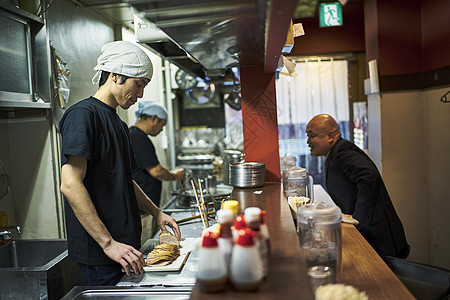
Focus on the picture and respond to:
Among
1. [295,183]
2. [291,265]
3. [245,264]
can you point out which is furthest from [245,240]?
[295,183]

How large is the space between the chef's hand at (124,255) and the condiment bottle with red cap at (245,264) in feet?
2.97

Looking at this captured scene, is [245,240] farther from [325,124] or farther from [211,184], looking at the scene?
[211,184]

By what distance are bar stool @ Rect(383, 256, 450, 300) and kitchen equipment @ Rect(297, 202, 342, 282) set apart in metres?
0.66

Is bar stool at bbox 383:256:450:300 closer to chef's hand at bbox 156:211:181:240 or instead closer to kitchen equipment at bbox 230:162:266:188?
kitchen equipment at bbox 230:162:266:188

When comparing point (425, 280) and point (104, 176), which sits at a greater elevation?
point (104, 176)

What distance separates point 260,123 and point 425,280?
1.38m

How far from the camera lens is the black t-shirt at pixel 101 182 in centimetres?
183

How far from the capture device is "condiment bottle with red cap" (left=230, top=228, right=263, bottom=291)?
0.94m

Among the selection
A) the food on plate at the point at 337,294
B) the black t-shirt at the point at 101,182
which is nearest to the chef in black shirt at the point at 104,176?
the black t-shirt at the point at 101,182

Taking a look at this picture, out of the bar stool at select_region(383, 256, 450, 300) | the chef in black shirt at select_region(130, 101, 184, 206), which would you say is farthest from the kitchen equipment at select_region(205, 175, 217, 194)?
the bar stool at select_region(383, 256, 450, 300)

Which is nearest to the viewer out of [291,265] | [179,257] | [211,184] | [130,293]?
[291,265]

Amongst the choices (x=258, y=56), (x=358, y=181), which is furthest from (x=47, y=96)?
(x=358, y=181)

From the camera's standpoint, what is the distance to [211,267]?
958 millimetres

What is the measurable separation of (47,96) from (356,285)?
7.13 feet
